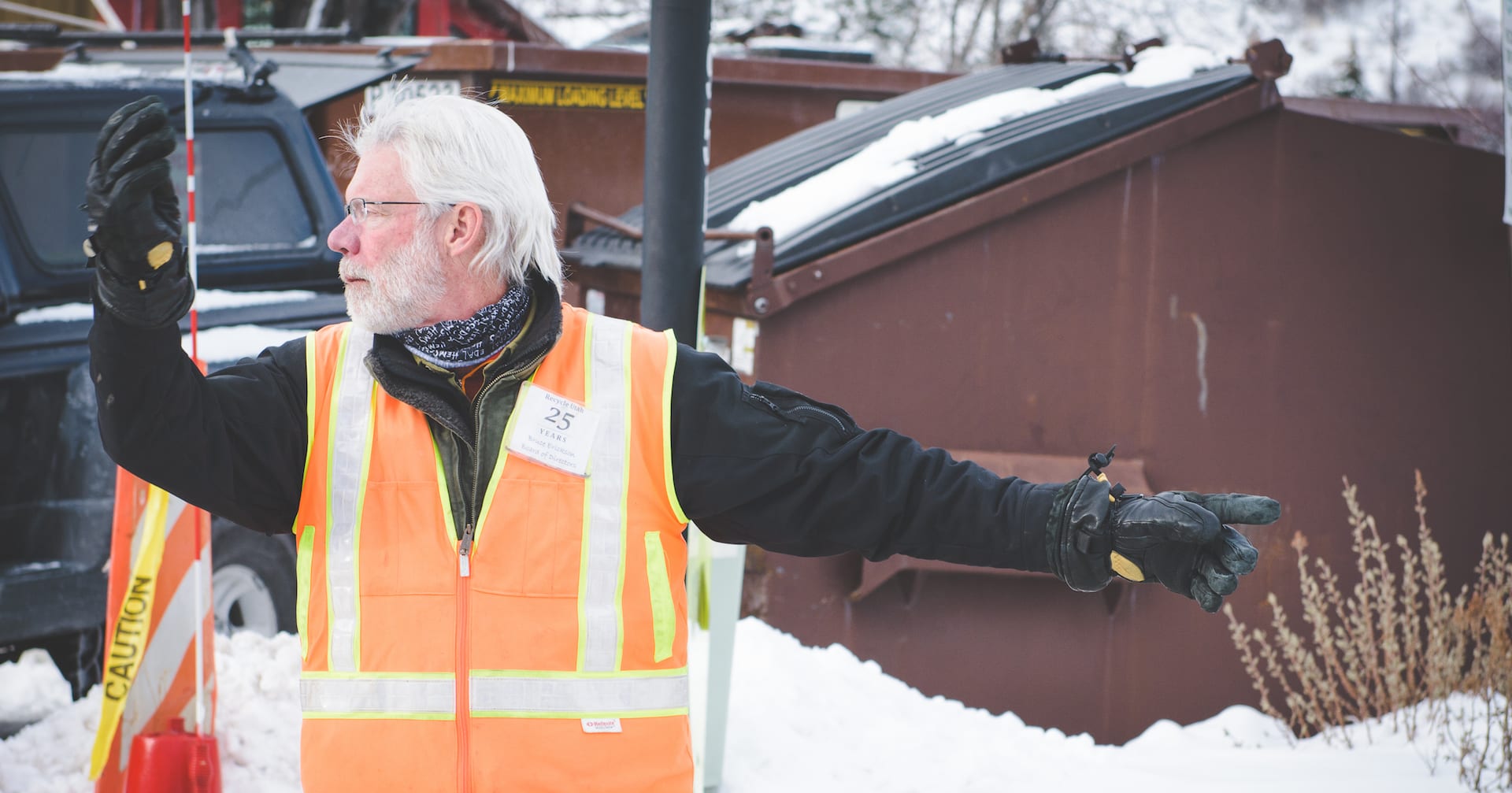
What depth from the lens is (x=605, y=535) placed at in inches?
79.2

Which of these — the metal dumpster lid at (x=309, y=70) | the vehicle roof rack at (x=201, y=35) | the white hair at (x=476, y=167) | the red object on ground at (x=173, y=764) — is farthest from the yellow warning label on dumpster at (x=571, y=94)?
the white hair at (x=476, y=167)

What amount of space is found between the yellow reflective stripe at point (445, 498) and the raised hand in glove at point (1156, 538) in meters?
0.82

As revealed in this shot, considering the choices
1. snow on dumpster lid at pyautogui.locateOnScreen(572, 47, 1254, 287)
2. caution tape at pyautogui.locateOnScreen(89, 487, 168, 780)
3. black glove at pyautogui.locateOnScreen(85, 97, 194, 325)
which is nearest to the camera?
black glove at pyautogui.locateOnScreen(85, 97, 194, 325)

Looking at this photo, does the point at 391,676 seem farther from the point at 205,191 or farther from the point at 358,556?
the point at 205,191

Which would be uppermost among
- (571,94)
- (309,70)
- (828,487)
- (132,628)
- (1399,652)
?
(571,94)

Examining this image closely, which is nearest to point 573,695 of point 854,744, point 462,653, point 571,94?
point 462,653

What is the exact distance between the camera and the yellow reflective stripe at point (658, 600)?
6.68ft

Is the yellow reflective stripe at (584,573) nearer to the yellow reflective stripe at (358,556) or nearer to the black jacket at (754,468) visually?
the black jacket at (754,468)

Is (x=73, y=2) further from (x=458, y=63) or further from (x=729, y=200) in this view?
(x=729, y=200)

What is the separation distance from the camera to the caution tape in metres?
3.66

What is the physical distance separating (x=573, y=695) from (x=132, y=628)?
222cm

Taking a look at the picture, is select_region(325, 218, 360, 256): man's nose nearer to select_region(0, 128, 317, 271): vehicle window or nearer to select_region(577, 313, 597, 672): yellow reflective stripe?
select_region(577, 313, 597, 672): yellow reflective stripe

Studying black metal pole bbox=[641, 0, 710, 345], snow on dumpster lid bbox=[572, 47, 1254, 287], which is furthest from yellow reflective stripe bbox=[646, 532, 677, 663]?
snow on dumpster lid bbox=[572, 47, 1254, 287]

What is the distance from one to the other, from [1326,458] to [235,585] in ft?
11.8
